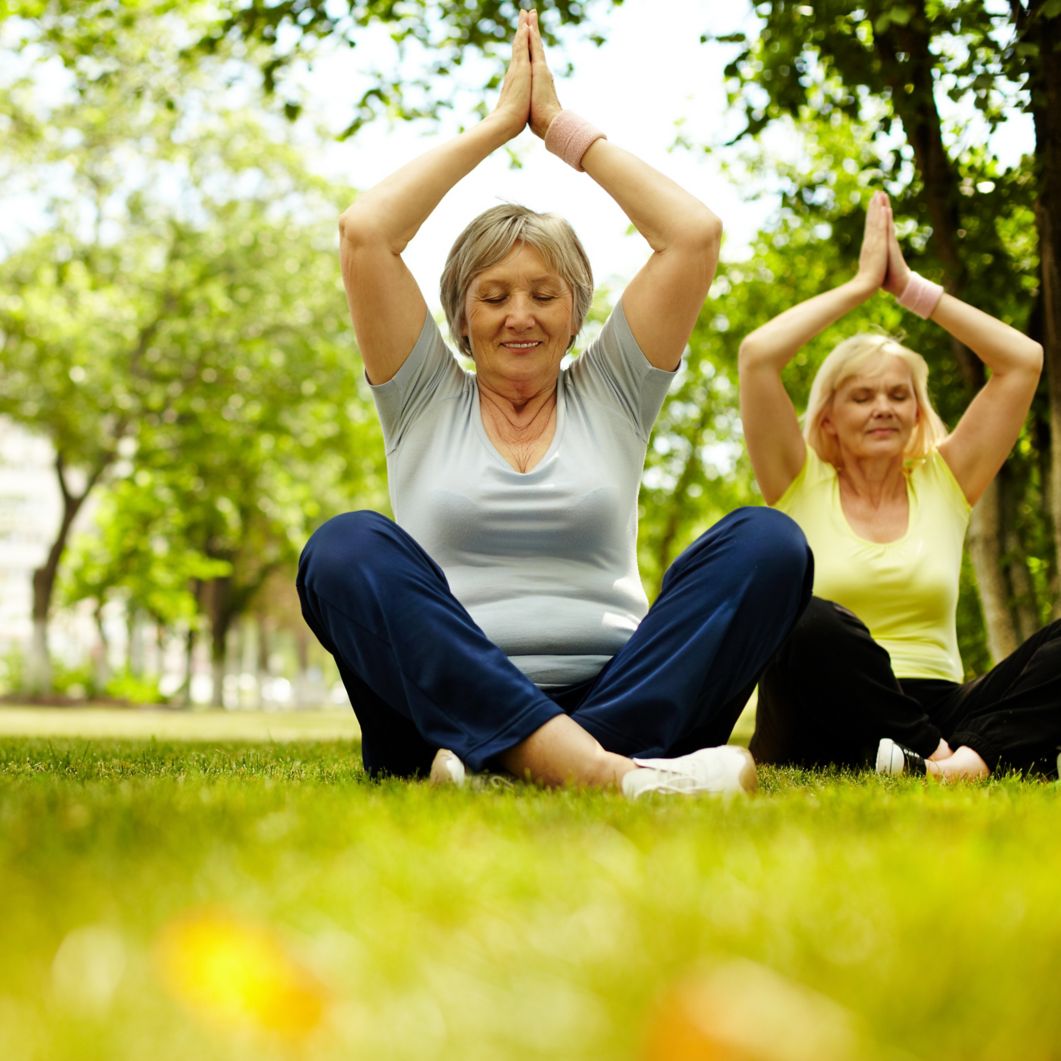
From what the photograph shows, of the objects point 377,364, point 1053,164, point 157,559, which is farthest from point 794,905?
point 157,559

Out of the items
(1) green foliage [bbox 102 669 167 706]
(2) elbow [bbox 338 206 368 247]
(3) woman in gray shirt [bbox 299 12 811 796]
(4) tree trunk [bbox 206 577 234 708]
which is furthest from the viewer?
(4) tree trunk [bbox 206 577 234 708]

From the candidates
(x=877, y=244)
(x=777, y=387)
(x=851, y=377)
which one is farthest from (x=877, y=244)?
(x=777, y=387)

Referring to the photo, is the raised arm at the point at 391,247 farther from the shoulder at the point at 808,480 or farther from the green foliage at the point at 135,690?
the green foliage at the point at 135,690

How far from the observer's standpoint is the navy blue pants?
3.18 m

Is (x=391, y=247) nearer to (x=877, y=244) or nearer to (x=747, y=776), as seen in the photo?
(x=747, y=776)

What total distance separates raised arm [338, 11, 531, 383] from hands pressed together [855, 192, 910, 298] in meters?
2.05

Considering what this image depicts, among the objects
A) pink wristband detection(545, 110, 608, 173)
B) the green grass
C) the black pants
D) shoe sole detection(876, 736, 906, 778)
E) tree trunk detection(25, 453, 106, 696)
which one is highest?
pink wristband detection(545, 110, 608, 173)

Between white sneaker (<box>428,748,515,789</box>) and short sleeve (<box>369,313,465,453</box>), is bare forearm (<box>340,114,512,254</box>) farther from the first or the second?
white sneaker (<box>428,748,515,789</box>)

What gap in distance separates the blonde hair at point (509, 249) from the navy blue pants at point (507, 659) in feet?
3.31

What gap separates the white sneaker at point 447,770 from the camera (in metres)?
3.17

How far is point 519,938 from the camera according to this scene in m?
1.48

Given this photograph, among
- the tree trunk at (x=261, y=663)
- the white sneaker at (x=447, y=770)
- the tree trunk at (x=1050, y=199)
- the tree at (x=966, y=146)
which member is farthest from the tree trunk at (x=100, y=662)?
the white sneaker at (x=447, y=770)

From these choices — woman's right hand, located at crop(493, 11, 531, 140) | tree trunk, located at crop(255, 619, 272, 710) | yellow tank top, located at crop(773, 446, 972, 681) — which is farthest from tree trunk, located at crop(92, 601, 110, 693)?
woman's right hand, located at crop(493, 11, 531, 140)

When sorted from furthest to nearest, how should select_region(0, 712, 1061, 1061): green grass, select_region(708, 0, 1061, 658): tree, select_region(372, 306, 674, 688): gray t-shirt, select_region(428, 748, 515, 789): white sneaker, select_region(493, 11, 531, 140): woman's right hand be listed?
select_region(708, 0, 1061, 658): tree
select_region(493, 11, 531, 140): woman's right hand
select_region(372, 306, 674, 688): gray t-shirt
select_region(428, 748, 515, 789): white sneaker
select_region(0, 712, 1061, 1061): green grass
